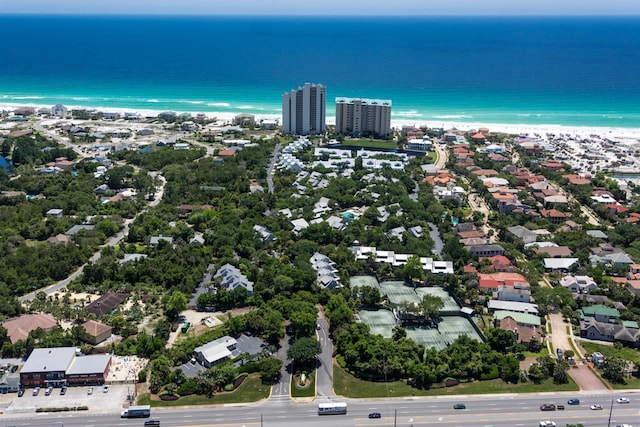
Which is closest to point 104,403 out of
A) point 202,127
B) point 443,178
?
point 443,178

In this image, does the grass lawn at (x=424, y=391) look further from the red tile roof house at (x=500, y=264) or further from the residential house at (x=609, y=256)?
the residential house at (x=609, y=256)

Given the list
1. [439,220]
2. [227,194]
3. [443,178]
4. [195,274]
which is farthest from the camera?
[443,178]

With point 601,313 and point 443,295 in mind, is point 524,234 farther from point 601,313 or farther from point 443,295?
point 443,295

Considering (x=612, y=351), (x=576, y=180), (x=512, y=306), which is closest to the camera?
(x=612, y=351)

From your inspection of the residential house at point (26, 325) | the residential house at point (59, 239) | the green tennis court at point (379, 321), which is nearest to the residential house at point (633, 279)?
the green tennis court at point (379, 321)

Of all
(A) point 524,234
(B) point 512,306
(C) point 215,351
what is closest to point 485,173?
(A) point 524,234

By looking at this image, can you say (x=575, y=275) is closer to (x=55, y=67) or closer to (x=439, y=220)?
(x=439, y=220)

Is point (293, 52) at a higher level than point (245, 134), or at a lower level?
higher
